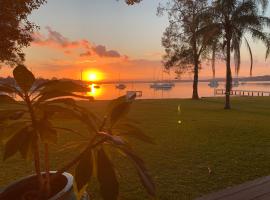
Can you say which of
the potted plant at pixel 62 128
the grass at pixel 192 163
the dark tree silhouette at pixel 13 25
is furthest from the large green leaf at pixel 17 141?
the dark tree silhouette at pixel 13 25

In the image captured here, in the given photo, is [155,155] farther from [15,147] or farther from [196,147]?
[15,147]

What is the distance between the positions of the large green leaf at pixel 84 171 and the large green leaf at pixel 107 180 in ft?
0.16

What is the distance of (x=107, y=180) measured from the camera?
1032mm

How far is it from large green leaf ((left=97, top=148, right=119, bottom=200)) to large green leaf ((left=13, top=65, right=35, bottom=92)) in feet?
1.16

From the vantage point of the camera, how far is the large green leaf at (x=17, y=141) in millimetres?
1158

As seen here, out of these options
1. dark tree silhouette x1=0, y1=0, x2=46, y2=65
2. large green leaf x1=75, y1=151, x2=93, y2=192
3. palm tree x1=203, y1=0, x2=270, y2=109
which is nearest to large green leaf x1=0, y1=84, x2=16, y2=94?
large green leaf x1=75, y1=151, x2=93, y2=192

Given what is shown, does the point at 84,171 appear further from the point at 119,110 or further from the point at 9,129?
the point at 9,129

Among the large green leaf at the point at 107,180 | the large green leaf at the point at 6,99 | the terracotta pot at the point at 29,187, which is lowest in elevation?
the terracotta pot at the point at 29,187

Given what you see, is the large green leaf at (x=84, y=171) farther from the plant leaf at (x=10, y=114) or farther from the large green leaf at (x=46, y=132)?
the plant leaf at (x=10, y=114)

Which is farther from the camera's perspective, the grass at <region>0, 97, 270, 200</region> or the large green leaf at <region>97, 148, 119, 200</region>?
the grass at <region>0, 97, 270, 200</region>

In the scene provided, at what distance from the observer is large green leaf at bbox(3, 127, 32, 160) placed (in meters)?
1.16

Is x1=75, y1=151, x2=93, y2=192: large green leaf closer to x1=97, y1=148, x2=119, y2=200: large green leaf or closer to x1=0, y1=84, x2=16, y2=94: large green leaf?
x1=97, y1=148, x2=119, y2=200: large green leaf

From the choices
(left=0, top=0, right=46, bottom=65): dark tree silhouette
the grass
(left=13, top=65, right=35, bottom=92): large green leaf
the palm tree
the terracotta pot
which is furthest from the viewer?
the palm tree

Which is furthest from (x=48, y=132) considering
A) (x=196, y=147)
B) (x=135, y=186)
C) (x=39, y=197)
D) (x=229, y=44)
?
(x=229, y=44)
